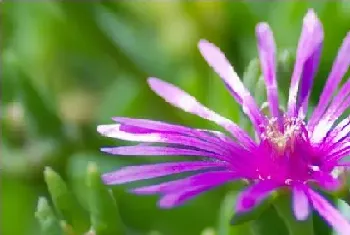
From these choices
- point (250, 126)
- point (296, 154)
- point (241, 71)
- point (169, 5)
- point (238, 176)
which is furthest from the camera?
point (169, 5)

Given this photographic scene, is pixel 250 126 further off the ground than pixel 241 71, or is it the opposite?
pixel 241 71

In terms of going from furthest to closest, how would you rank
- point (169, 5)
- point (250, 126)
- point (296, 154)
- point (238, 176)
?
1. point (169, 5)
2. point (250, 126)
3. point (296, 154)
4. point (238, 176)

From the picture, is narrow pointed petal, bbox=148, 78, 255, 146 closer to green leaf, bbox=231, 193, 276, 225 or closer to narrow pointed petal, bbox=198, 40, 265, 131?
narrow pointed petal, bbox=198, 40, 265, 131

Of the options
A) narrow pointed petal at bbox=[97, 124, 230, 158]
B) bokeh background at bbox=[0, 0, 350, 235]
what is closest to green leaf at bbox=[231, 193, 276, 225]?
narrow pointed petal at bbox=[97, 124, 230, 158]

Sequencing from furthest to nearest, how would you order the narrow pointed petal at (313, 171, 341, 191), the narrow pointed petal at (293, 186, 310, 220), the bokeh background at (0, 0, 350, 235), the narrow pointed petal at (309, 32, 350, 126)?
the bokeh background at (0, 0, 350, 235), the narrow pointed petal at (309, 32, 350, 126), the narrow pointed petal at (313, 171, 341, 191), the narrow pointed petal at (293, 186, 310, 220)

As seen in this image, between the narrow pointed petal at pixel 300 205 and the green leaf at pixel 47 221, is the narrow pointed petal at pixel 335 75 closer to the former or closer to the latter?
the narrow pointed petal at pixel 300 205

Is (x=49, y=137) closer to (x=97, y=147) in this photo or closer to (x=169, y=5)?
(x=97, y=147)

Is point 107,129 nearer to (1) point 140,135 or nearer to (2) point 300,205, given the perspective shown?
(1) point 140,135

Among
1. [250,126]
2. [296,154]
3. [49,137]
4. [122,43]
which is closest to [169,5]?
[122,43]
